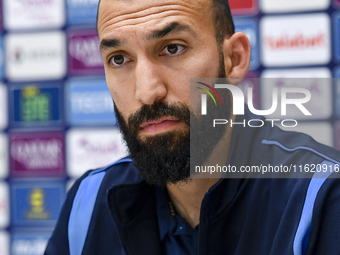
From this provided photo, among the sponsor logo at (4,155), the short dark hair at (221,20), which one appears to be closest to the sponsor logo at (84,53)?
the sponsor logo at (4,155)

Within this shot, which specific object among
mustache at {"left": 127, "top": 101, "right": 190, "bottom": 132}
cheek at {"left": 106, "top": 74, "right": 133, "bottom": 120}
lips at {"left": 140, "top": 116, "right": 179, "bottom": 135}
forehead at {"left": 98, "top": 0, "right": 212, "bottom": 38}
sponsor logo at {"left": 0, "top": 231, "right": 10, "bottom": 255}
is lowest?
sponsor logo at {"left": 0, "top": 231, "right": 10, "bottom": 255}

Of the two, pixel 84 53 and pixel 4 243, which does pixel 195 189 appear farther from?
pixel 4 243

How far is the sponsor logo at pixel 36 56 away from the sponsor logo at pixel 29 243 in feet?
2.77

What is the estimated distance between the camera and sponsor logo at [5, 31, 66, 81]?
1.63 meters

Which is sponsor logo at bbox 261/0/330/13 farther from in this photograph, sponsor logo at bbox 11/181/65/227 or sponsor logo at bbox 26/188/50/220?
sponsor logo at bbox 26/188/50/220

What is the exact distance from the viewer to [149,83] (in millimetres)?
692

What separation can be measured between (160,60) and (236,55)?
26cm

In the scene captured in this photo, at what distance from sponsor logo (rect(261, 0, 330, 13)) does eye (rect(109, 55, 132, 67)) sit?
0.93 metres

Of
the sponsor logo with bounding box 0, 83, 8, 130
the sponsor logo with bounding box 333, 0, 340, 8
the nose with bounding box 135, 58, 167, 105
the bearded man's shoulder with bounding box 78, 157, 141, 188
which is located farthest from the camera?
the sponsor logo with bounding box 0, 83, 8, 130

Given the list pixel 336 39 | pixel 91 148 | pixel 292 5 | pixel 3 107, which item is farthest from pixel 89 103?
pixel 336 39

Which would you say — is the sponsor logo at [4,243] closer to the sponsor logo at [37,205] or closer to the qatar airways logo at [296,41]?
the sponsor logo at [37,205]

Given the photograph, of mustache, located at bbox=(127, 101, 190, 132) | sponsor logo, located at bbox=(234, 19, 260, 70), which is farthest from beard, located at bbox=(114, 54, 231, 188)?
sponsor logo, located at bbox=(234, 19, 260, 70)

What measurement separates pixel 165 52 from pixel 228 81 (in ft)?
0.68

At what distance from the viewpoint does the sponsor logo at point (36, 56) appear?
1.63 meters
